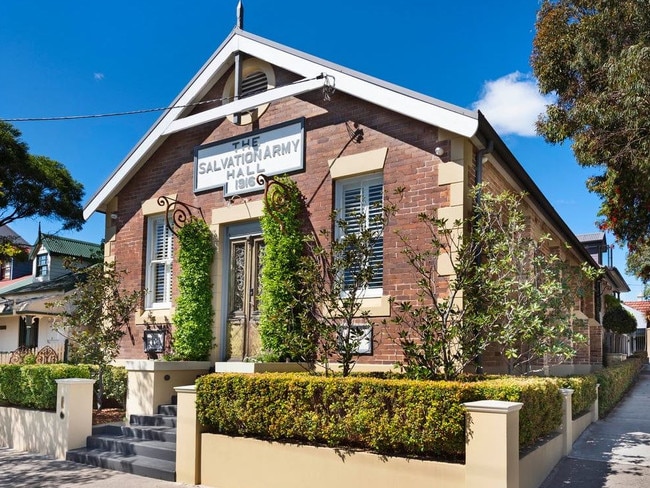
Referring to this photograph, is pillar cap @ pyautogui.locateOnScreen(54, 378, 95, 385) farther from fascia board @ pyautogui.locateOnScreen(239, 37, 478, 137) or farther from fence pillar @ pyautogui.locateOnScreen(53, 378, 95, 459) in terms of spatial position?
fascia board @ pyautogui.locateOnScreen(239, 37, 478, 137)

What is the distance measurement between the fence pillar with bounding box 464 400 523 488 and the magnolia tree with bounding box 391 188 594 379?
70.6 inches

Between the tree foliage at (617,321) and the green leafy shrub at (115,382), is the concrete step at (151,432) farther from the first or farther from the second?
the tree foliage at (617,321)

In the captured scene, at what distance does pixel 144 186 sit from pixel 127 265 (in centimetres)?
177

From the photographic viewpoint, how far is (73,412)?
1016 centimetres

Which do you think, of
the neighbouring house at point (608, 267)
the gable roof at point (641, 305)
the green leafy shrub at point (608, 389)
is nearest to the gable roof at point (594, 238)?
the neighbouring house at point (608, 267)

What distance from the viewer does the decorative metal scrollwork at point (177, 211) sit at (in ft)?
39.9

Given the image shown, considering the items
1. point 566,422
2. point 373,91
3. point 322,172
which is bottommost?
point 566,422

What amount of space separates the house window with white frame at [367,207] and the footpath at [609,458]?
12.1ft

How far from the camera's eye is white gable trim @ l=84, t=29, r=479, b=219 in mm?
9164

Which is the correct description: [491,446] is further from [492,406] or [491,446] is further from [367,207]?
→ [367,207]

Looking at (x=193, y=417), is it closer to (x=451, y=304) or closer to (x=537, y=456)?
(x=451, y=304)

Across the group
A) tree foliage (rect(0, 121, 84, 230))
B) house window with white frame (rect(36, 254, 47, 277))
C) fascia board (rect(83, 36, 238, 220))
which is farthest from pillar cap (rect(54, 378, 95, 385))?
house window with white frame (rect(36, 254, 47, 277))

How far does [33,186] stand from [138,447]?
1968cm

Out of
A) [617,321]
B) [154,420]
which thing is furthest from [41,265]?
[617,321]
